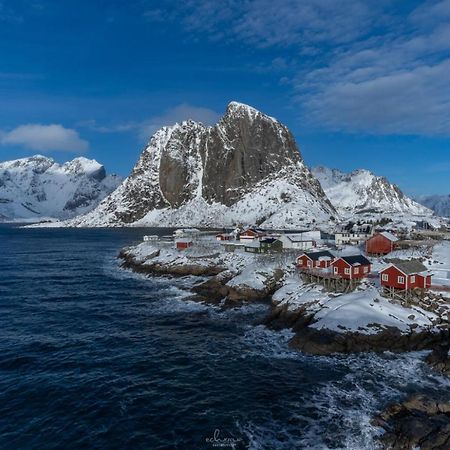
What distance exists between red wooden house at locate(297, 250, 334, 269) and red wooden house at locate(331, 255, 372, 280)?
653cm

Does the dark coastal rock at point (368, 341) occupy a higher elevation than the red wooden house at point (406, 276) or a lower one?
lower

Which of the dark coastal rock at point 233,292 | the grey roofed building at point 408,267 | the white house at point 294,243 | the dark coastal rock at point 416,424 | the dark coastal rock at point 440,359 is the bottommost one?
the dark coastal rock at point 416,424

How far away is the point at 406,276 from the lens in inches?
1801

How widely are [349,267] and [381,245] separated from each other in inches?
1125

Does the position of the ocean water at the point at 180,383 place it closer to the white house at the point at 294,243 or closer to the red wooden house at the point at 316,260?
the red wooden house at the point at 316,260

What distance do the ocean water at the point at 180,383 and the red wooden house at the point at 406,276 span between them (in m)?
12.6

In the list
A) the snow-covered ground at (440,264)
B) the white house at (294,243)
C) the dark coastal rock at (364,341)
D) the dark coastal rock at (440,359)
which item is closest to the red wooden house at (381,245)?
the snow-covered ground at (440,264)

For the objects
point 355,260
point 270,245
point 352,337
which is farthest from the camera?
point 270,245

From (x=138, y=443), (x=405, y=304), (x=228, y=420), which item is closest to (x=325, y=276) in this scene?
(x=405, y=304)

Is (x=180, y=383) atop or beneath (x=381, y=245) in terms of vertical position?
beneath

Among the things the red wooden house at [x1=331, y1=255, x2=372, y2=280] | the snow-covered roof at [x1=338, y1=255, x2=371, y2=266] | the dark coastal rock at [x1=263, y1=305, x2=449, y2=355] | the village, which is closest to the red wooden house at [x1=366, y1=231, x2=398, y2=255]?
the village

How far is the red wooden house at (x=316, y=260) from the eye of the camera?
62.1m

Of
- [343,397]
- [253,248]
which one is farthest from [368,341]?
[253,248]

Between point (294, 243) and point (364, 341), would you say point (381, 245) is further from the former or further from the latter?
point (364, 341)
